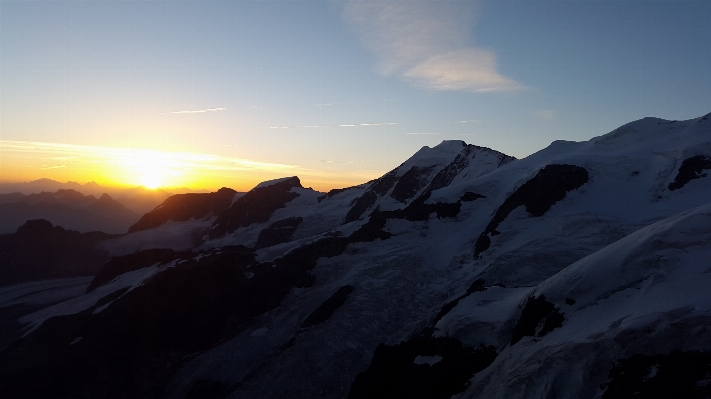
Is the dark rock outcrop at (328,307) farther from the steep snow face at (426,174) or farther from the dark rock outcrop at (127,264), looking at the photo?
the dark rock outcrop at (127,264)

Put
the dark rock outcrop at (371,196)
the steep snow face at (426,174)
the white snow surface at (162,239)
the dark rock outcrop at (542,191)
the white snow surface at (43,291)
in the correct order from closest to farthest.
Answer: the dark rock outcrop at (542,191), the white snow surface at (43,291), the steep snow face at (426,174), the dark rock outcrop at (371,196), the white snow surface at (162,239)

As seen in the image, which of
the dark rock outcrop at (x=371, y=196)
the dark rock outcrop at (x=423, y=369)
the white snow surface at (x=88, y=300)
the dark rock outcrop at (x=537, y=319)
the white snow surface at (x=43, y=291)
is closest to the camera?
the dark rock outcrop at (x=537, y=319)

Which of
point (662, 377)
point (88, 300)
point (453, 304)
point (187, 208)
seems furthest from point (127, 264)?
point (662, 377)

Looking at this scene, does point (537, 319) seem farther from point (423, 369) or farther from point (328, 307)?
point (328, 307)

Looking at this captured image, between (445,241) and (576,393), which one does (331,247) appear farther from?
(576,393)

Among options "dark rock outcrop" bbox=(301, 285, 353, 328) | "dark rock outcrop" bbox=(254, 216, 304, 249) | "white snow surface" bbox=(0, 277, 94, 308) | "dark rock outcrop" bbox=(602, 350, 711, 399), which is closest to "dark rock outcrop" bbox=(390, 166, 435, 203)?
"dark rock outcrop" bbox=(254, 216, 304, 249)

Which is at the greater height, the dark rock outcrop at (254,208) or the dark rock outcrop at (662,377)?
the dark rock outcrop at (662,377)

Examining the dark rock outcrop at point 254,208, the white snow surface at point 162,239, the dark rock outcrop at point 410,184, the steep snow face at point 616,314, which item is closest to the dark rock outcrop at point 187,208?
the white snow surface at point 162,239
